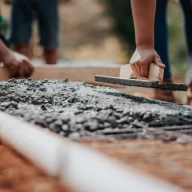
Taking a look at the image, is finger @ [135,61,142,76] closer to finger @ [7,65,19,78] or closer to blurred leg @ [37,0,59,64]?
finger @ [7,65,19,78]

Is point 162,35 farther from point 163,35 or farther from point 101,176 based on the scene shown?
point 101,176

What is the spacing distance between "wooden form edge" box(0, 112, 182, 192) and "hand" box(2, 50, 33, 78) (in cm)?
181

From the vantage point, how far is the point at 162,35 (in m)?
3.61

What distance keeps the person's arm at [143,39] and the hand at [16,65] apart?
913 mm

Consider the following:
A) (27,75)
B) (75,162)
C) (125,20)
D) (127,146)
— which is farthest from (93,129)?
(125,20)

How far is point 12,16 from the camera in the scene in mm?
4648

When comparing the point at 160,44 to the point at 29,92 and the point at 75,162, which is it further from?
the point at 75,162

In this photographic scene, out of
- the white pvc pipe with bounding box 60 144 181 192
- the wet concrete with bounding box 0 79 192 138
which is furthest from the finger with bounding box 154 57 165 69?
the white pvc pipe with bounding box 60 144 181 192

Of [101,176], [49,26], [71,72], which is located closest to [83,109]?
[101,176]

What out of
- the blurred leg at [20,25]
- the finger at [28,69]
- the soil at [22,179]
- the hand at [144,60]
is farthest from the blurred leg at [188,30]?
the soil at [22,179]

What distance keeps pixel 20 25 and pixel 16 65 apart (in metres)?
1.28

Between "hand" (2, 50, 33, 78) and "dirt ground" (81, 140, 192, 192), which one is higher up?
"hand" (2, 50, 33, 78)

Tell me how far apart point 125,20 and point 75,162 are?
1014 cm

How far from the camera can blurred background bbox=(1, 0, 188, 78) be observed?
11.3 metres
